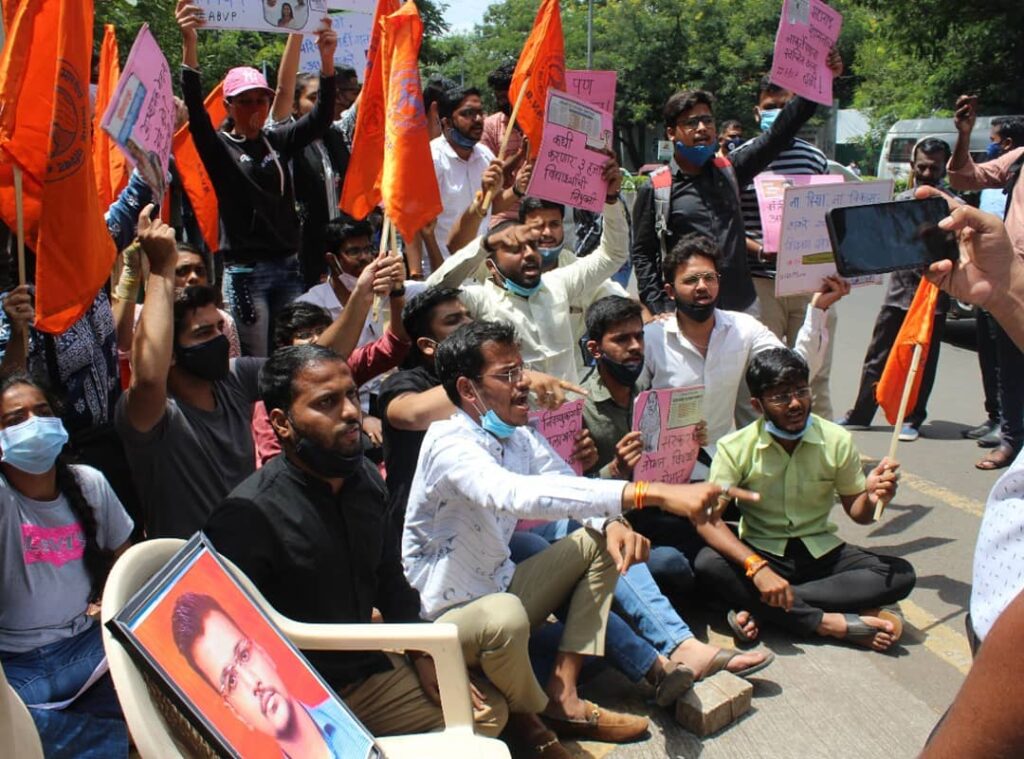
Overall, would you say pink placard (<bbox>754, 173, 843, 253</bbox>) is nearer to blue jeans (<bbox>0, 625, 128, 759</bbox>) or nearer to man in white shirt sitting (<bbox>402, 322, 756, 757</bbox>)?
man in white shirt sitting (<bbox>402, 322, 756, 757</bbox>)

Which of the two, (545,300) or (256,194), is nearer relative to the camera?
(545,300)

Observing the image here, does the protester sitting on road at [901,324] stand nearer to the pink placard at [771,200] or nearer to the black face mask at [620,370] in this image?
the pink placard at [771,200]

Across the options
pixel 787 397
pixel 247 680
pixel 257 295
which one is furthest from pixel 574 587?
pixel 257 295

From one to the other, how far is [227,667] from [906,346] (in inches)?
171

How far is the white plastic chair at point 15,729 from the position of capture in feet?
5.43

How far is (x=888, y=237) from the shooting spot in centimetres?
224

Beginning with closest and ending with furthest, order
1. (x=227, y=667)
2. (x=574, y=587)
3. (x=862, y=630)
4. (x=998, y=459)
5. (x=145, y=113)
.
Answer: (x=227, y=667), (x=574, y=587), (x=862, y=630), (x=145, y=113), (x=998, y=459)

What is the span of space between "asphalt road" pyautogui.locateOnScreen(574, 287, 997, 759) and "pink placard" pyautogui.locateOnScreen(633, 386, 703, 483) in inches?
25.8

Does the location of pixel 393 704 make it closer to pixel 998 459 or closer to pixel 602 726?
pixel 602 726

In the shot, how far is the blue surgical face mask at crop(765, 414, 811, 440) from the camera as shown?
411cm

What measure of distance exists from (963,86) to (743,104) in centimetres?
1576

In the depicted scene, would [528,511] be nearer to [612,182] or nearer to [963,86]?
[612,182]

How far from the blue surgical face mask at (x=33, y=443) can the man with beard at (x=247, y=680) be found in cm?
109

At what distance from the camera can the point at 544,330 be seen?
4648mm
